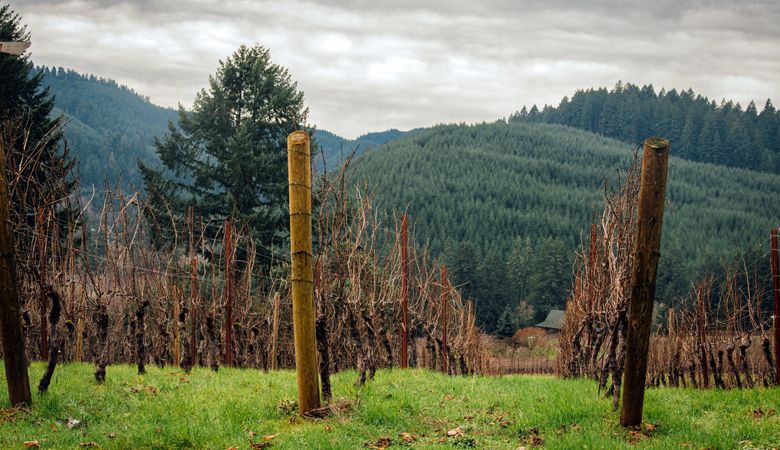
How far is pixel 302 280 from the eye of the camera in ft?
28.2

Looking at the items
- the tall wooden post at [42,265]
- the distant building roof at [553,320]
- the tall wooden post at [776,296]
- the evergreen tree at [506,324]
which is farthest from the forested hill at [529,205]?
the tall wooden post at [42,265]

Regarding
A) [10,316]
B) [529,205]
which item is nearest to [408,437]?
[10,316]

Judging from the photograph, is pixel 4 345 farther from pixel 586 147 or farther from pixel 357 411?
pixel 586 147

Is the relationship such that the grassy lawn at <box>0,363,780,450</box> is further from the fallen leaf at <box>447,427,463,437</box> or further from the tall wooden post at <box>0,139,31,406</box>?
the tall wooden post at <box>0,139,31,406</box>

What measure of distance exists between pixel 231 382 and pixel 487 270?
2871 inches

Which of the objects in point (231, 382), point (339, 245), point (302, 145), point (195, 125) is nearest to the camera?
point (302, 145)

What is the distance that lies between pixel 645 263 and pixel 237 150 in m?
23.5

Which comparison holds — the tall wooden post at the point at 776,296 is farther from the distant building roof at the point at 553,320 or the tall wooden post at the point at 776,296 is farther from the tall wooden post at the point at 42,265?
the distant building roof at the point at 553,320

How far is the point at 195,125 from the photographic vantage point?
101ft

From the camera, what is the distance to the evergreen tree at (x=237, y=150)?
2903cm

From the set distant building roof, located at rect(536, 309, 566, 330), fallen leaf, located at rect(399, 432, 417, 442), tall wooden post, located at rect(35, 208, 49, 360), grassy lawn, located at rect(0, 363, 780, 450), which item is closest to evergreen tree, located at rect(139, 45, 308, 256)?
tall wooden post, located at rect(35, 208, 49, 360)

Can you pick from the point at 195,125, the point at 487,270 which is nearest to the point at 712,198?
the point at 487,270

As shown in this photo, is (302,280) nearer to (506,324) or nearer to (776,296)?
(776,296)

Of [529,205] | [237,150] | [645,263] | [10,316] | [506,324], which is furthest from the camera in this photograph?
[529,205]
